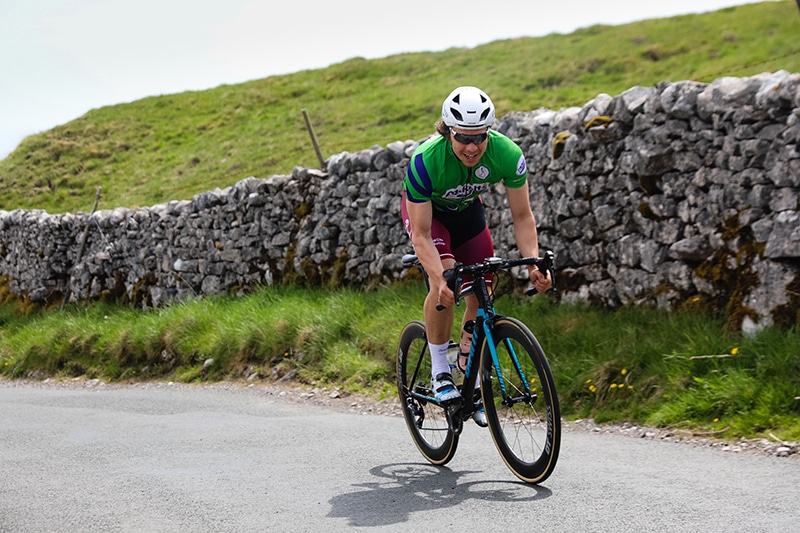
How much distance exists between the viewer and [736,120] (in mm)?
7598

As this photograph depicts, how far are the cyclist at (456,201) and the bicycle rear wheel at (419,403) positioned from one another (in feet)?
1.15

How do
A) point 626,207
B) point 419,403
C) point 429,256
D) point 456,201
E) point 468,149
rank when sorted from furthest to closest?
point 626,207, point 419,403, point 456,201, point 429,256, point 468,149

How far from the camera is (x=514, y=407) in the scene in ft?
16.9

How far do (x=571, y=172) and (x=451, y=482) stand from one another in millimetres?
4940

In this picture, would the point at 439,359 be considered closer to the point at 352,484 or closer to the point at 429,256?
the point at 429,256

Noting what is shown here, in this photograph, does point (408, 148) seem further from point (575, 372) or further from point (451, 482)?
point (451, 482)

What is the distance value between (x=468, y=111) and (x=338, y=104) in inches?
1332

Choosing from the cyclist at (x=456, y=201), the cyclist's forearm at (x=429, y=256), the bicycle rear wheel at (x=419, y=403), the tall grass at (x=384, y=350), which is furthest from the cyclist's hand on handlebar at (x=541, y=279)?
the tall grass at (x=384, y=350)

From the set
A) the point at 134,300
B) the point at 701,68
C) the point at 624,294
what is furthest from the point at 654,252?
the point at 701,68

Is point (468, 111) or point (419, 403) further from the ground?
point (468, 111)

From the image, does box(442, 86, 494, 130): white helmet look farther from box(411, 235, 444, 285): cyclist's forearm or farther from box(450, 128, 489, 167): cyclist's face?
box(411, 235, 444, 285): cyclist's forearm

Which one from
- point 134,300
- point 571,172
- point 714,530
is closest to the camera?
point 714,530

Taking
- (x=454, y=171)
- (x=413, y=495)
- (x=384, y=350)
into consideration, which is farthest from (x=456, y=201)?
(x=384, y=350)

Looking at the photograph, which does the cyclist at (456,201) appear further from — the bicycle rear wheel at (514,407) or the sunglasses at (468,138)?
the bicycle rear wheel at (514,407)
